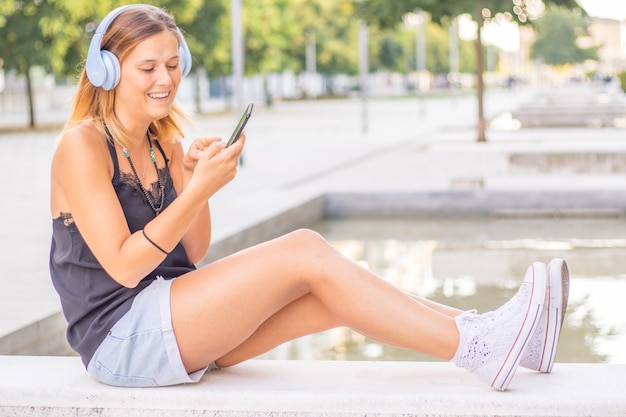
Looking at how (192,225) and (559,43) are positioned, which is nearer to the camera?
(192,225)

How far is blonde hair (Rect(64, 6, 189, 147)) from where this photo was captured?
3301 mm

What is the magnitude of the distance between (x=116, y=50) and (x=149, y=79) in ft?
0.42

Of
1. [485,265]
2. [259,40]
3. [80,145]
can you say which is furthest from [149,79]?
[259,40]

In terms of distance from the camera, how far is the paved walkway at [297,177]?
6.93 metres

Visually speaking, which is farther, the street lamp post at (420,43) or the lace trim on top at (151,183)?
the street lamp post at (420,43)

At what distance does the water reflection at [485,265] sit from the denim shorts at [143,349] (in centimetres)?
245

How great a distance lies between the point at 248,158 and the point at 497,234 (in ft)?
30.2

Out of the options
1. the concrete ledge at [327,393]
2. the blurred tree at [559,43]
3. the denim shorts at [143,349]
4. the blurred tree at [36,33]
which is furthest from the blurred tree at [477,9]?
the blurred tree at [559,43]

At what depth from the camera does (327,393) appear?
313 cm

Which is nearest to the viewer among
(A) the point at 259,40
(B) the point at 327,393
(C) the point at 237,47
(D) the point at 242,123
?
(D) the point at 242,123

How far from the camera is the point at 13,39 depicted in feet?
99.2

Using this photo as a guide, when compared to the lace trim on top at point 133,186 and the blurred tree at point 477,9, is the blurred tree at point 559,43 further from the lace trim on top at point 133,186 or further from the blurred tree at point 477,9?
the lace trim on top at point 133,186

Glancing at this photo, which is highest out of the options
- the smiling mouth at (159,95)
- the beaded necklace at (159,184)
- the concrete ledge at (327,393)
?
the smiling mouth at (159,95)

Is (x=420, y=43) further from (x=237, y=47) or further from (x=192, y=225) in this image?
(x=192, y=225)
